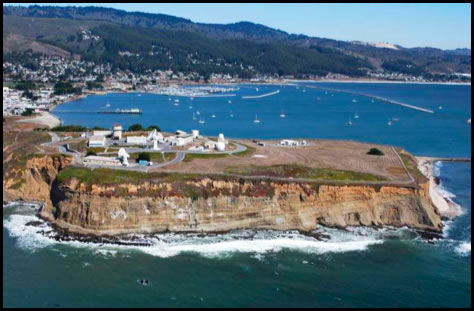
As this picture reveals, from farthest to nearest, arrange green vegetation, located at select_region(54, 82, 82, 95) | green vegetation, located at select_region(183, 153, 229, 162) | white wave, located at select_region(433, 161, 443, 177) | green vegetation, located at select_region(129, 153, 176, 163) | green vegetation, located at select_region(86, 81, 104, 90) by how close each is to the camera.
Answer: green vegetation, located at select_region(86, 81, 104, 90) → green vegetation, located at select_region(54, 82, 82, 95) → white wave, located at select_region(433, 161, 443, 177) → green vegetation, located at select_region(183, 153, 229, 162) → green vegetation, located at select_region(129, 153, 176, 163)

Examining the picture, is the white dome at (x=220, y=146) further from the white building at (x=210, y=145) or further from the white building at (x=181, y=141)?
the white building at (x=181, y=141)

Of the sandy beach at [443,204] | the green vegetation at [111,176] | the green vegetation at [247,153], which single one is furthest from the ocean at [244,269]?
the green vegetation at [247,153]

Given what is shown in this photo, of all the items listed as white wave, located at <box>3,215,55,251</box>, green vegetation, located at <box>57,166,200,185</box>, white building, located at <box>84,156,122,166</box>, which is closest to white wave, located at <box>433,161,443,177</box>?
green vegetation, located at <box>57,166,200,185</box>

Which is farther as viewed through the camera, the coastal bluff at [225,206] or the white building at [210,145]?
the white building at [210,145]

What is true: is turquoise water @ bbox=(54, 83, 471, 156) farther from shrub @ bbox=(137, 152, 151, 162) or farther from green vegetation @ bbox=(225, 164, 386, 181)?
shrub @ bbox=(137, 152, 151, 162)

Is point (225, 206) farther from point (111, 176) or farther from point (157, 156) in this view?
point (157, 156)

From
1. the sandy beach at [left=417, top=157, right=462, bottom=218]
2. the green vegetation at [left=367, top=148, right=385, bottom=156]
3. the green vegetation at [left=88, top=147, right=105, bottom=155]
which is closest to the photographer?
the sandy beach at [left=417, top=157, right=462, bottom=218]
